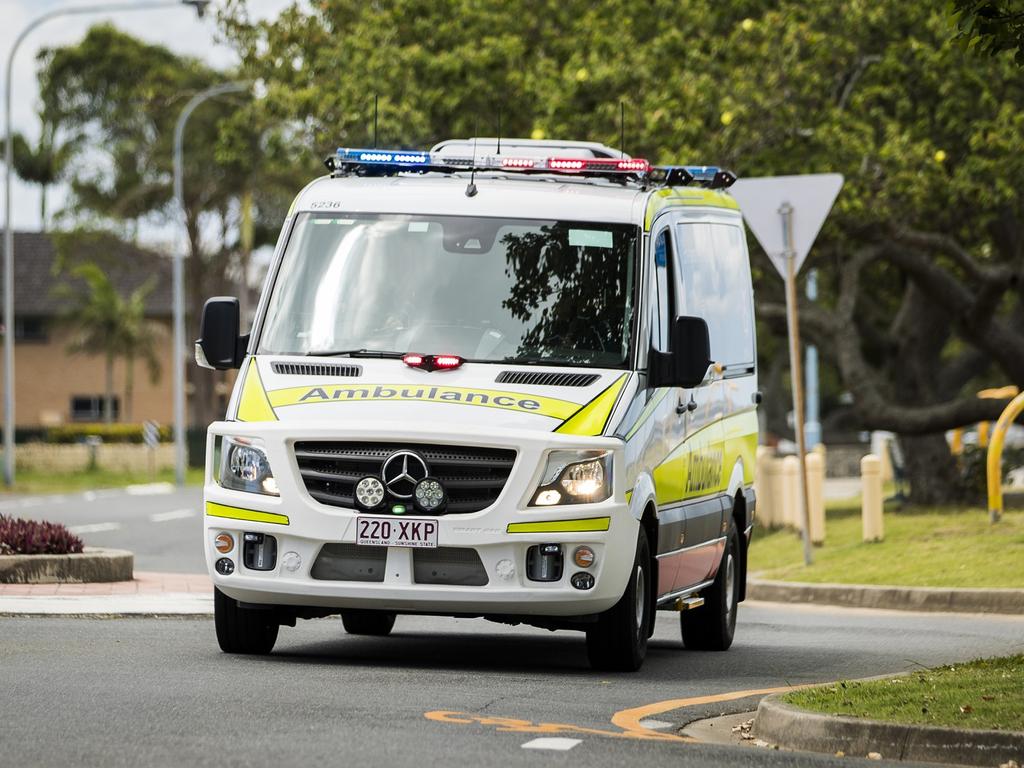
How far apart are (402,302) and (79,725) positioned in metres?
3.92

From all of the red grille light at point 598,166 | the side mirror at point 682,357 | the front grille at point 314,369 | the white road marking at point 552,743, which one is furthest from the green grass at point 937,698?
the red grille light at point 598,166

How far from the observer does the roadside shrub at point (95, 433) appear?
6712 cm

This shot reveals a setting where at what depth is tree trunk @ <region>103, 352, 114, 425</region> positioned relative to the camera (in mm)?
72938

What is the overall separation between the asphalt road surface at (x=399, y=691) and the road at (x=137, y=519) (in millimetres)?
7854

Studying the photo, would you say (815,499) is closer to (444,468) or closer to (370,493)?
(444,468)

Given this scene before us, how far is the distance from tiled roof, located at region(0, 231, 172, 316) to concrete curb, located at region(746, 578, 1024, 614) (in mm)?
51328

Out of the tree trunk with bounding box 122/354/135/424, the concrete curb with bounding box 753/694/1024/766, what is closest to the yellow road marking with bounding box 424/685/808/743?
the concrete curb with bounding box 753/694/1024/766

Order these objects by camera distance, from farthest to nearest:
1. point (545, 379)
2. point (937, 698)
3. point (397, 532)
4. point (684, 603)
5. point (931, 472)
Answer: point (931, 472) → point (684, 603) → point (545, 379) → point (397, 532) → point (937, 698)

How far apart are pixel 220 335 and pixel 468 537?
199 cm

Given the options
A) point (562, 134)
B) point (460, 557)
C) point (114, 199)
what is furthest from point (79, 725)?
point (114, 199)

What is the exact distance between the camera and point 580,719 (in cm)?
924

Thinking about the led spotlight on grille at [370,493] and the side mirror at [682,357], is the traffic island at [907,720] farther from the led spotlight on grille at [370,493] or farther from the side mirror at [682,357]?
the led spotlight on grille at [370,493]

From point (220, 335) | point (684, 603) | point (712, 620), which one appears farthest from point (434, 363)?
point (712, 620)

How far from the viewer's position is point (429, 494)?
1078cm
